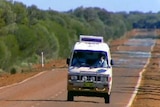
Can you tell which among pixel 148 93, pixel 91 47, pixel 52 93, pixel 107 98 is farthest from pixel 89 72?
pixel 148 93

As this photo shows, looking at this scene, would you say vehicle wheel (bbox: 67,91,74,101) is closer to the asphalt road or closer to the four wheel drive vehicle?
the four wheel drive vehicle

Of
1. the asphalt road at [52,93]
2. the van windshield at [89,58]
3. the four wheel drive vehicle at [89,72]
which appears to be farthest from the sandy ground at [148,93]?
the van windshield at [89,58]

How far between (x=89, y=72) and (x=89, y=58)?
1.03m

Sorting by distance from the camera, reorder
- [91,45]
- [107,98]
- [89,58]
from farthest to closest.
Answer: [91,45], [89,58], [107,98]

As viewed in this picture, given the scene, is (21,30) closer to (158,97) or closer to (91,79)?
(158,97)

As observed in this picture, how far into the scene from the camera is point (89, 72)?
2516 centimetres

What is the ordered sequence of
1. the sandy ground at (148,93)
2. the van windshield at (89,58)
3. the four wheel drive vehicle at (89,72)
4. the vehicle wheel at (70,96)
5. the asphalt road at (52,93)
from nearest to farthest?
1. the four wheel drive vehicle at (89,72)
2. the asphalt road at (52,93)
3. the van windshield at (89,58)
4. the vehicle wheel at (70,96)
5. the sandy ground at (148,93)

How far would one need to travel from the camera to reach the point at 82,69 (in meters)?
25.2

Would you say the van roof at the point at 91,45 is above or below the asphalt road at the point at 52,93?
above

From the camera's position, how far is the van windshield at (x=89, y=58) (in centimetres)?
2570

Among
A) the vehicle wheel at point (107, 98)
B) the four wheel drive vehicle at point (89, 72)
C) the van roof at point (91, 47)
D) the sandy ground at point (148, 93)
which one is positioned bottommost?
the sandy ground at point (148, 93)

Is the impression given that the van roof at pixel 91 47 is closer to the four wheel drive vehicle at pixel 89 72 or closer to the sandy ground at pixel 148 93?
the four wheel drive vehicle at pixel 89 72

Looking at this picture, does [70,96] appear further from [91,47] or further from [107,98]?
[91,47]

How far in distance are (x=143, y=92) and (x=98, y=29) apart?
9775 cm
